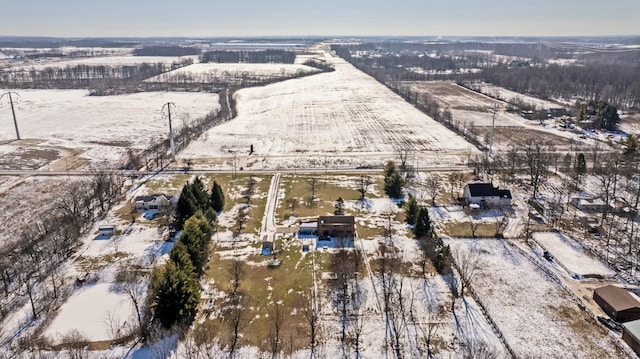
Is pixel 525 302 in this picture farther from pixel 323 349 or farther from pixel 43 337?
pixel 43 337

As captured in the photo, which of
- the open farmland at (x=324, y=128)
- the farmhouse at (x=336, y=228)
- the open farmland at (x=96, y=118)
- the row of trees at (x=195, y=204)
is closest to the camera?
the farmhouse at (x=336, y=228)

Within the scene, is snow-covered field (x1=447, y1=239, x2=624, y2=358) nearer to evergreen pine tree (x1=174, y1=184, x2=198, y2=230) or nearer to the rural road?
the rural road

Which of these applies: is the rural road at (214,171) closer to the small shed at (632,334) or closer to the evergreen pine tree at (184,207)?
the evergreen pine tree at (184,207)

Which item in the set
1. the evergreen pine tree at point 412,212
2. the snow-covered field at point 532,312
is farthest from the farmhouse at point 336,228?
the snow-covered field at point 532,312

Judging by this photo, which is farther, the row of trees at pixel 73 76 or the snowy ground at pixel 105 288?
the row of trees at pixel 73 76

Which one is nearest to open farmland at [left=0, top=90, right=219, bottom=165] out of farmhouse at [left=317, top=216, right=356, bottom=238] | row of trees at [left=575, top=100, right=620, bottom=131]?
farmhouse at [left=317, top=216, right=356, bottom=238]

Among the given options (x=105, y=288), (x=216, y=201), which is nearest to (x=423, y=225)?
(x=216, y=201)
